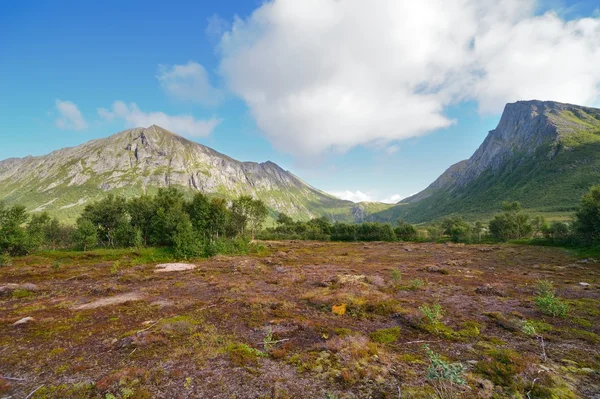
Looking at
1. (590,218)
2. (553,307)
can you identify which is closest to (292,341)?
(553,307)

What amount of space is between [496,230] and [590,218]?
145 feet

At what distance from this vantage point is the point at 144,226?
6781 cm

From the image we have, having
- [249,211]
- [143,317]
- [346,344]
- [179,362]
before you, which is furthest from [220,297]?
[249,211]

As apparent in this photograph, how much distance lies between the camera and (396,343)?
1219 cm

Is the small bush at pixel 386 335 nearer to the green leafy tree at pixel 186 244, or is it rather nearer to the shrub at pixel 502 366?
the shrub at pixel 502 366

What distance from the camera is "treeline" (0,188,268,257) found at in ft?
168

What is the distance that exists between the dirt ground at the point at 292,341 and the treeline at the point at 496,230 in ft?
164

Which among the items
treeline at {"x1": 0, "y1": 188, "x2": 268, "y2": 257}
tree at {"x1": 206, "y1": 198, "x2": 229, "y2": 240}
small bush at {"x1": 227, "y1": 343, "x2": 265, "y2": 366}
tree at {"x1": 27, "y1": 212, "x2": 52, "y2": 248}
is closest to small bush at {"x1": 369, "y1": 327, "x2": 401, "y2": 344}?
small bush at {"x1": 227, "y1": 343, "x2": 265, "y2": 366}

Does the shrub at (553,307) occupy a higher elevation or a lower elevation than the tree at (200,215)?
lower

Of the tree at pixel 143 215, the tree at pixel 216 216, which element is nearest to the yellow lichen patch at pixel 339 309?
the tree at pixel 216 216

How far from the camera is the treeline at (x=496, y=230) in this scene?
185 feet

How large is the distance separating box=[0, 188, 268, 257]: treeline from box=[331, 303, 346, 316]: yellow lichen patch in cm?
4119

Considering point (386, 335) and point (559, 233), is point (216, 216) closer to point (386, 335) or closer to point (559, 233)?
point (386, 335)

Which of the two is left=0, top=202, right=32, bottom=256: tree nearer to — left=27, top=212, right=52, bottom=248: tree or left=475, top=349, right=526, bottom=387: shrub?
left=27, top=212, right=52, bottom=248: tree
